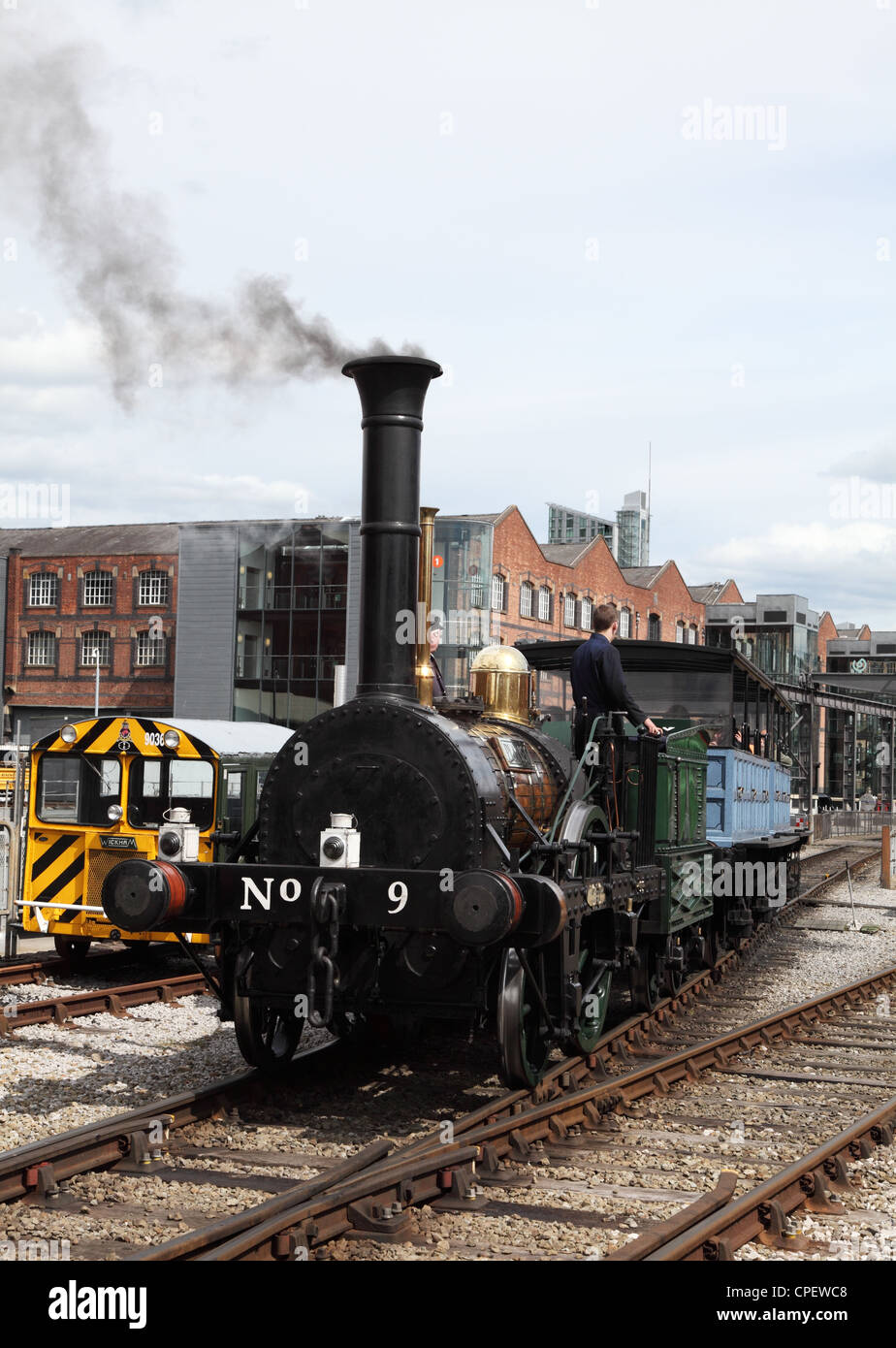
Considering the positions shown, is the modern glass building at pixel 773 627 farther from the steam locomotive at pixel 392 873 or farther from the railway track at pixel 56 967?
the steam locomotive at pixel 392 873

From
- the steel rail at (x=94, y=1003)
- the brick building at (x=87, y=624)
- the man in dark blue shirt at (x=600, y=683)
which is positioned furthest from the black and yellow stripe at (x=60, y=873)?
the brick building at (x=87, y=624)

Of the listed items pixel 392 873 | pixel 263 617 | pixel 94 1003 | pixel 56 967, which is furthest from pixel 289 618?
pixel 392 873

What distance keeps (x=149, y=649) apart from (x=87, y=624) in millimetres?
2443

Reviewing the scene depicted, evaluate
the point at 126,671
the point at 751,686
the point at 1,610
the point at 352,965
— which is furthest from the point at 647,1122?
the point at 1,610

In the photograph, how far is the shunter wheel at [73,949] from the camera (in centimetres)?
1188

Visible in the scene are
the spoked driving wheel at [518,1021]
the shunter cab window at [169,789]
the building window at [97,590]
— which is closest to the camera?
the spoked driving wheel at [518,1021]

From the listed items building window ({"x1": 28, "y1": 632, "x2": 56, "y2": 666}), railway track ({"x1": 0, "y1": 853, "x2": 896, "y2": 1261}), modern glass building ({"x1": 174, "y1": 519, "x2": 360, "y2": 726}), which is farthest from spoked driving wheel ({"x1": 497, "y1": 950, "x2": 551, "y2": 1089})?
building window ({"x1": 28, "y1": 632, "x2": 56, "y2": 666})

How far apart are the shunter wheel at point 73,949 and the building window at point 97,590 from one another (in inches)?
1173

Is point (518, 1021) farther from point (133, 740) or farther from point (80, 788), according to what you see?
point (80, 788)

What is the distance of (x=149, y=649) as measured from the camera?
40031 mm

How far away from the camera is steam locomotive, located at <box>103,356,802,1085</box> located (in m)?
6.51

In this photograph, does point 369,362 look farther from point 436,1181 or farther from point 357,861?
point 436,1181

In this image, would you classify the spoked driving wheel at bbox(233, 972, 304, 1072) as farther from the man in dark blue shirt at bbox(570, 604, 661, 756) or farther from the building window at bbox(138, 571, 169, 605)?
the building window at bbox(138, 571, 169, 605)

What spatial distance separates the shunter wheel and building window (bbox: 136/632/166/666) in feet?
93.4
